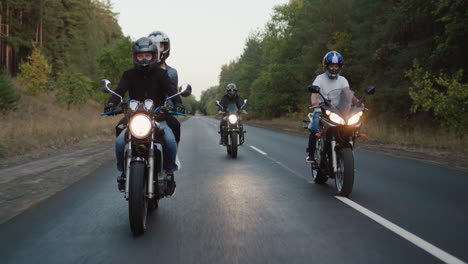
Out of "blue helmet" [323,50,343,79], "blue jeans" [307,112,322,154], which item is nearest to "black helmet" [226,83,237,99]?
"blue jeans" [307,112,322,154]

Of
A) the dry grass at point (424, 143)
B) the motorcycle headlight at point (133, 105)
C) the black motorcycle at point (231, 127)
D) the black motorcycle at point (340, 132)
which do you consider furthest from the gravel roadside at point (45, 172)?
the black motorcycle at point (340, 132)

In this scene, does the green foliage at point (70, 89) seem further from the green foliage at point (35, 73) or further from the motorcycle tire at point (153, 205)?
the motorcycle tire at point (153, 205)

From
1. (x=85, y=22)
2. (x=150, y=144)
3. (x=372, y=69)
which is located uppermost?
(x=85, y=22)

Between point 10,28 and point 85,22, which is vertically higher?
point 85,22

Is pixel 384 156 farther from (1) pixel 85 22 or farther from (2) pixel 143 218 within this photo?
(1) pixel 85 22

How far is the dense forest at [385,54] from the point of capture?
13805mm

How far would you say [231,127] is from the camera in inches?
447

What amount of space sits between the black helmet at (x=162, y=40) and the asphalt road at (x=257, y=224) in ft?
6.92

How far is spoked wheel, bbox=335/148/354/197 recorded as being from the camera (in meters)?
5.60

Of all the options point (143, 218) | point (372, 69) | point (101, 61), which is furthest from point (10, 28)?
point (143, 218)

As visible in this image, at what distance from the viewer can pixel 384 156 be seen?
11344 mm

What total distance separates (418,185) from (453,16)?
8847 millimetres

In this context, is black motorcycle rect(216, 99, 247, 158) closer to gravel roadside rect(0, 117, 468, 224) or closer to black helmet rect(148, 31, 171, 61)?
gravel roadside rect(0, 117, 468, 224)

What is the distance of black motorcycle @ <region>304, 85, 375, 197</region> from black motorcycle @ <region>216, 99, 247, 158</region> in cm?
509
